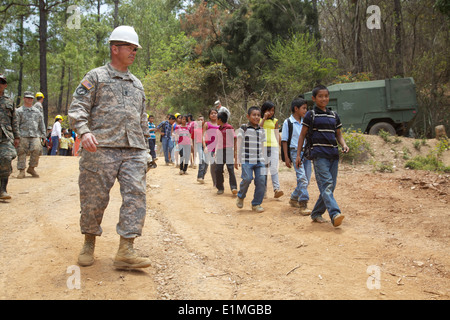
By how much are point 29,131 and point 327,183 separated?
320 inches

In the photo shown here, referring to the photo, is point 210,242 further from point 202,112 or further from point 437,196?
point 202,112

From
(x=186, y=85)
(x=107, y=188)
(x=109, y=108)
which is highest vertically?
(x=186, y=85)

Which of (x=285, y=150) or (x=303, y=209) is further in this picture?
(x=285, y=150)

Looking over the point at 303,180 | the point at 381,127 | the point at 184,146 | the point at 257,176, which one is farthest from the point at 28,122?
the point at 381,127

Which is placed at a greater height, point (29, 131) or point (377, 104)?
point (377, 104)

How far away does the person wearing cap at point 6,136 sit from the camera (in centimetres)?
807

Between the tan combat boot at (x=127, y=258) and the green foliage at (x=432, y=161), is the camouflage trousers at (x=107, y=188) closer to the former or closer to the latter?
the tan combat boot at (x=127, y=258)

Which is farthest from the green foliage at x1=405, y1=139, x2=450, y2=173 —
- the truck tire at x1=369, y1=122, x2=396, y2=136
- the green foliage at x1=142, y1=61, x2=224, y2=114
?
the green foliage at x1=142, y1=61, x2=224, y2=114

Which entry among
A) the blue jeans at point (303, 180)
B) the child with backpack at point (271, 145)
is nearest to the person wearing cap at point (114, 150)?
the blue jeans at point (303, 180)

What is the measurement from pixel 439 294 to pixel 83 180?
11.1 feet

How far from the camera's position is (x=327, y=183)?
19.5ft

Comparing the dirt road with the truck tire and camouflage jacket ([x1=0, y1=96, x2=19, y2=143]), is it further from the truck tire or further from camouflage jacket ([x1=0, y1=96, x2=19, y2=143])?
the truck tire

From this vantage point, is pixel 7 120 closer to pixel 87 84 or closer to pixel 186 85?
pixel 87 84

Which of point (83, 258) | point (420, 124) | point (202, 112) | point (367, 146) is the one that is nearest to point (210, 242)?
point (83, 258)
